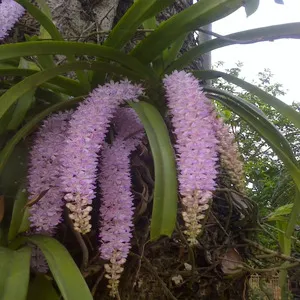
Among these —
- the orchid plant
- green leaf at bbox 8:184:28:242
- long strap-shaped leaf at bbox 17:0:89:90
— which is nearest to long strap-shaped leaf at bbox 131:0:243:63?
the orchid plant

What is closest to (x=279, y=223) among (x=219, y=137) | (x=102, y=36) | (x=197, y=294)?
(x=197, y=294)

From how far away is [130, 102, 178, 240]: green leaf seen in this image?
604 millimetres

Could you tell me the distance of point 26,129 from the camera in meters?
0.75

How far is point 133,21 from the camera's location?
0.78m

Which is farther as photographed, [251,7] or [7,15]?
[7,15]

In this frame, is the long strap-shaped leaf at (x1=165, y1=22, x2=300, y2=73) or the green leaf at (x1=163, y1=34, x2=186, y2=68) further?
the green leaf at (x1=163, y1=34, x2=186, y2=68)

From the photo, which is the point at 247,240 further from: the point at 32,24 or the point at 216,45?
the point at 32,24

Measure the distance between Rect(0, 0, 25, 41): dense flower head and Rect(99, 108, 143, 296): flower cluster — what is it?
1.19 ft

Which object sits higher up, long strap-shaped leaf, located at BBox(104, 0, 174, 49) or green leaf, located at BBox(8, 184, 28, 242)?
long strap-shaped leaf, located at BBox(104, 0, 174, 49)

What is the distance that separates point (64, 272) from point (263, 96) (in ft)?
1.48

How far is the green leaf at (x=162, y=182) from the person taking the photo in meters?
0.60

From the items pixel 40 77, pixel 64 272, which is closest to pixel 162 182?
pixel 64 272

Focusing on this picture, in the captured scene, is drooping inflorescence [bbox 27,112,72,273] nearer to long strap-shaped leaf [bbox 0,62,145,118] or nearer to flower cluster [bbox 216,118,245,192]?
long strap-shaped leaf [bbox 0,62,145,118]

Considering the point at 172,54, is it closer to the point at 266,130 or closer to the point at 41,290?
the point at 266,130
